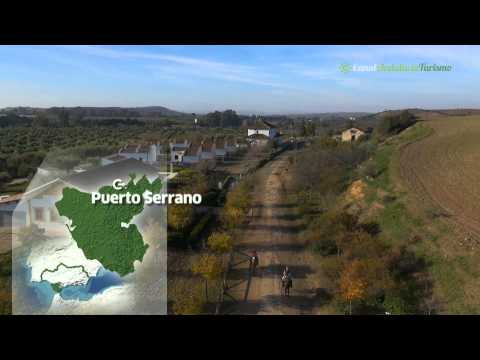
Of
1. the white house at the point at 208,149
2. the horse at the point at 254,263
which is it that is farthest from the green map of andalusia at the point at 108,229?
the white house at the point at 208,149

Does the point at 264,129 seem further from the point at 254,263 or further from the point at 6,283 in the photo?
the point at 6,283

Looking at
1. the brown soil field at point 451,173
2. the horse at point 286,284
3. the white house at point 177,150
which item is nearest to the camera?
Result: the horse at point 286,284

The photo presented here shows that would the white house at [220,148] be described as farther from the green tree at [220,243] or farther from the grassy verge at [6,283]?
the grassy verge at [6,283]

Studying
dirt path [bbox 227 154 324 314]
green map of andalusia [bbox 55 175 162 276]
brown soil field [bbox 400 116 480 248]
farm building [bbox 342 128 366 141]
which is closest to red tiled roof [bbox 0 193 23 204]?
green map of andalusia [bbox 55 175 162 276]

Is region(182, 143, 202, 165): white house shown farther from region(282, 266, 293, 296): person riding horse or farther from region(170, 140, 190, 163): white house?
region(282, 266, 293, 296): person riding horse

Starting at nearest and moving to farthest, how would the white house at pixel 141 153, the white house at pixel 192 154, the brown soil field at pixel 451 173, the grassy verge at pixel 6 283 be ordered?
the grassy verge at pixel 6 283, the white house at pixel 141 153, the brown soil field at pixel 451 173, the white house at pixel 192 154

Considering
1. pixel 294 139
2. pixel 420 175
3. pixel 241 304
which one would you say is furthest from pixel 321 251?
pixel 294 139

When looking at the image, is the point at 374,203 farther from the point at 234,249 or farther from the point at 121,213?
the point at 121,213
